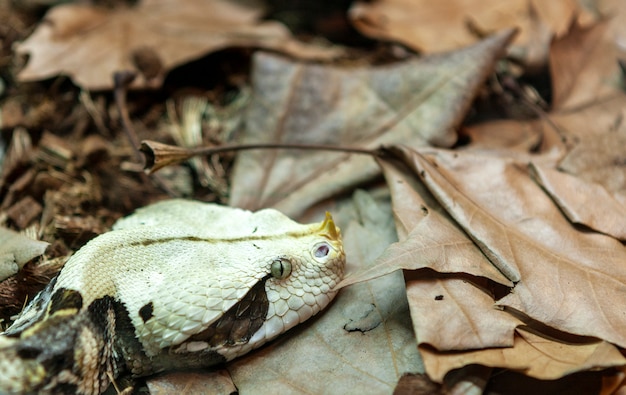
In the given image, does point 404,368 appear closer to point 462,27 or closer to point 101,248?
point 101,248

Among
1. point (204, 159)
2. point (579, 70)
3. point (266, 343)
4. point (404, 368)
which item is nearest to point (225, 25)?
point (204, 159)

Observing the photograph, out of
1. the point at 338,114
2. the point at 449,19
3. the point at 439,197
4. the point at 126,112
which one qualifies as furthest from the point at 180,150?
the point at 449,19

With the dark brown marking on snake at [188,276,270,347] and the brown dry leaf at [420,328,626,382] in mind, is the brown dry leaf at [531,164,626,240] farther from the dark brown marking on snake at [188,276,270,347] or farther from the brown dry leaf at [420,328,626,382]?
the dark brown marking on snake at [188,276,270,347]

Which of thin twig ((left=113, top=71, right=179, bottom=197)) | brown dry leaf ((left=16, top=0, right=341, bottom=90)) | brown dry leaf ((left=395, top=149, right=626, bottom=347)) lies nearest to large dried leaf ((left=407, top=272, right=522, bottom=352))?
brown dry leaf ((left=395, top=149, right=626, bottom=347))

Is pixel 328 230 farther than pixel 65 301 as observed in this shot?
Yes

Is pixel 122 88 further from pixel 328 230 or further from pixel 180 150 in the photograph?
pixel 328 230

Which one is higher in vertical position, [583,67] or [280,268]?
[583,67]
